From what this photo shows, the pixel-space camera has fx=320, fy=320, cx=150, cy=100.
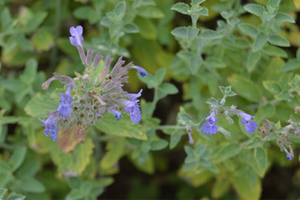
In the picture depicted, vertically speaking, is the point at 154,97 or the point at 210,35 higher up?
the point at 210,35

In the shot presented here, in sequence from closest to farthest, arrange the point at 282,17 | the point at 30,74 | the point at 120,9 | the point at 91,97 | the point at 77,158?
1. the point at 91,97
2. the point at 282,17
3. the point at 120,9
4. the point at 77,158
5. the point at 30,74

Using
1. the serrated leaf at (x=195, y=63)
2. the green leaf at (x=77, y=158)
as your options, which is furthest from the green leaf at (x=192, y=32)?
the green leaf at (x=77, y=158)

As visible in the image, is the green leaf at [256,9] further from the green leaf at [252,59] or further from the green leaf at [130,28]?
the green leaf at [130,28]

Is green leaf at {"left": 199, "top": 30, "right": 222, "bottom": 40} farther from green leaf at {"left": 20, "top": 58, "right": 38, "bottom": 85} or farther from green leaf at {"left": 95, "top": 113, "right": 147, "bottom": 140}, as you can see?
green leaf at {"left": 20, "top": 58, "right": 38, "bottom": 85}

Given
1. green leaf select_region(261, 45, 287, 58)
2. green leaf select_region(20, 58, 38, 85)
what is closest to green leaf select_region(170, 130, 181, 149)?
green leaf select_region(261, 45, 287, 58)

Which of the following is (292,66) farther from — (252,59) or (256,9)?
(256,9)

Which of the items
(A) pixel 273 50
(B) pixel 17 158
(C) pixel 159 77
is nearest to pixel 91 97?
(C) pixel 159 77

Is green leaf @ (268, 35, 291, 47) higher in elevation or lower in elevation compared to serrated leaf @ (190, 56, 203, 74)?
higher
